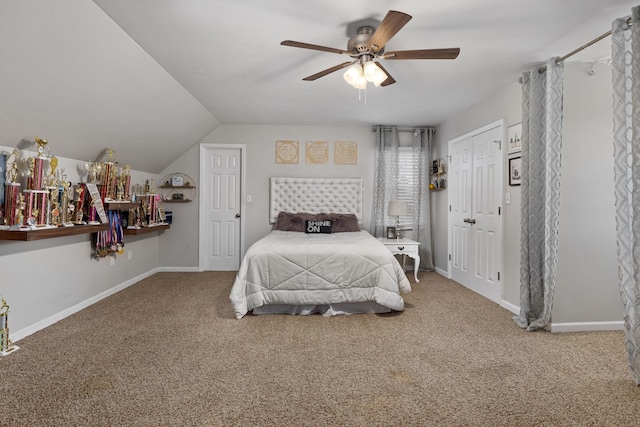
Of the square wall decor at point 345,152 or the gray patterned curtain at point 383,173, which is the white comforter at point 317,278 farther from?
the square wall decor at point 345,152

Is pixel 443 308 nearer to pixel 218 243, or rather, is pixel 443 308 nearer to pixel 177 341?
pixel 177 341

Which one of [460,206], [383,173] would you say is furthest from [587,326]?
[383,173]

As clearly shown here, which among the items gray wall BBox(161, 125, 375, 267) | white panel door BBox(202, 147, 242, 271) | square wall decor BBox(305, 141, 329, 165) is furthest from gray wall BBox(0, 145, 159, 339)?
square wall decor BBox(305, 141, 329, 165)

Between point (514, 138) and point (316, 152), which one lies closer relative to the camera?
point (514, 138)

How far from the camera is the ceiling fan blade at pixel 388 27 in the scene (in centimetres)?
175

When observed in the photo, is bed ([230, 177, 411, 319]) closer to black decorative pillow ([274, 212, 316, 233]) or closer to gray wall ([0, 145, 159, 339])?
black decorative pillow ([274, 212, 316, 233])

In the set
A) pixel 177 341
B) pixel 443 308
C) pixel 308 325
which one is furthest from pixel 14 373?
pixel 443 308

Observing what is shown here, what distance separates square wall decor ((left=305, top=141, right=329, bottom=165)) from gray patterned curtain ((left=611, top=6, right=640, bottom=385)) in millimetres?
3646

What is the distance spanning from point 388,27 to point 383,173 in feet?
11.1

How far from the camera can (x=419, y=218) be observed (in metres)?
5.26

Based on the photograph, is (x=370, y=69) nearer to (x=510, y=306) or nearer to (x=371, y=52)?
(x=371, y=52)

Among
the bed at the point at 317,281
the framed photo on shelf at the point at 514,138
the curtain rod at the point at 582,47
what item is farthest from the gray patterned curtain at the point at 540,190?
the bed at the point at 317,281

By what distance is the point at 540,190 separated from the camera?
286cm

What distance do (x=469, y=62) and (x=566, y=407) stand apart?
8.92ft
